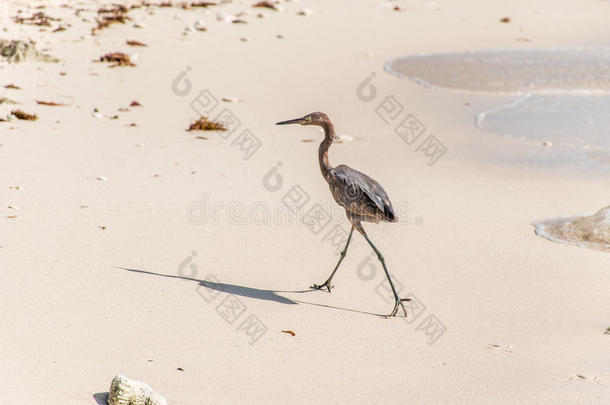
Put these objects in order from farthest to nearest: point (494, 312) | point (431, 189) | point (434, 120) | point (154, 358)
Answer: point (434, 120) → point (431, 189) → point (494, 312) → point (154, 358)

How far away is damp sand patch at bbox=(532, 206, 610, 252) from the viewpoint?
7867 mm

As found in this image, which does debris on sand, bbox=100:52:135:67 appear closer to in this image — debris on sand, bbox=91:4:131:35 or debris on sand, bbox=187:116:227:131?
debris on sand, bbox=91:4:131:35

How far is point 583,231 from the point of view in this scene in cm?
802

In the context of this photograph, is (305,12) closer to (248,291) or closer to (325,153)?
(325,153)

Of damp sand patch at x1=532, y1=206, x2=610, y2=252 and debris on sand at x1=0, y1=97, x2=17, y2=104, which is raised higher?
damp sand patch at x1=532, y1=206, x2=610, y2=252

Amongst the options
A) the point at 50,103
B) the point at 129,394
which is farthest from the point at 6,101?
the point at 129,394

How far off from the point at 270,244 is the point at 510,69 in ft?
34.5

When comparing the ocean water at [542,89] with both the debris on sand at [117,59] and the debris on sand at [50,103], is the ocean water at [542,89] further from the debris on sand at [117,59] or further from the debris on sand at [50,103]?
the debris on sand at [50,103]

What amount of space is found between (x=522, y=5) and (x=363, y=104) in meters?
11.1

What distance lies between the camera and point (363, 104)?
12680 millimetres

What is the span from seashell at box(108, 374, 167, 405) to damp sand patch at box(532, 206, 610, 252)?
4.92 metres

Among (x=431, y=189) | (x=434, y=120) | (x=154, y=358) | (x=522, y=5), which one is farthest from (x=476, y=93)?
(x=154, y=358)

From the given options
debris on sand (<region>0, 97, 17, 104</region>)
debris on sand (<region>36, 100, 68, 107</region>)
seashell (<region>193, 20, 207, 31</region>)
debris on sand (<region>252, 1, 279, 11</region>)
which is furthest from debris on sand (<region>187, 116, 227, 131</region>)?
debris on sand (<region>252, 1, 279, 11</region>)

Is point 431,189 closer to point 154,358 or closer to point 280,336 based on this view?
point 280,336
